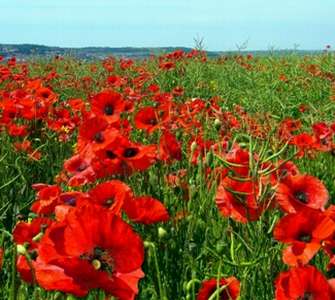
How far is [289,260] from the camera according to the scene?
1.33 metres

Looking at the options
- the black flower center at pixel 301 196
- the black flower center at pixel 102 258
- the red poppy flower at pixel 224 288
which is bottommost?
the red poppy flower at pixel 224 288

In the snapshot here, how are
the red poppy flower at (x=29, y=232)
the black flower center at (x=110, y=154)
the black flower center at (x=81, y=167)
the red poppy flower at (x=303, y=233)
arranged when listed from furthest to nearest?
1. the black flower center at (x=81, y=167)
2. the black flower center at (x=110, y=154)
3. the red poppy flower at (x=29, y=232)
4. the red poppy flower at (x=303, y=233)

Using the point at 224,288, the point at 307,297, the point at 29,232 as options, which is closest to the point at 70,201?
the point at 29,232

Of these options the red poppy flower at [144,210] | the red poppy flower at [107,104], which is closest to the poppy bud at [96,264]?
the red poppy flower at [144,210]

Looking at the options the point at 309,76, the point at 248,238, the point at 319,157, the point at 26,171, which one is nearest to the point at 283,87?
the point at 309,76

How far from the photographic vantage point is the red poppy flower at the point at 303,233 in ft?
4.27

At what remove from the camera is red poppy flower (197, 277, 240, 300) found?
4.31 feet

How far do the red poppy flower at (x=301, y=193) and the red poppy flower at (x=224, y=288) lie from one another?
229 mm

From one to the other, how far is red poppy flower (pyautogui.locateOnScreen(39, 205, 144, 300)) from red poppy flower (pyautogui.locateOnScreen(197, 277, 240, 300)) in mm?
283

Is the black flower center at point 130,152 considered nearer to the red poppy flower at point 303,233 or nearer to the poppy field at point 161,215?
the poppy field at point 161,215

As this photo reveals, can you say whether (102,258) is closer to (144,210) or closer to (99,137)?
(144,210)

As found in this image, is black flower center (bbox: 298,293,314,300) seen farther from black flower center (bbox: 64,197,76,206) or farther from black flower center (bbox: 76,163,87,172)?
black flower center (bbox: 76,163,87,172)

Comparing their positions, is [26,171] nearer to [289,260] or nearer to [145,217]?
[145,217]

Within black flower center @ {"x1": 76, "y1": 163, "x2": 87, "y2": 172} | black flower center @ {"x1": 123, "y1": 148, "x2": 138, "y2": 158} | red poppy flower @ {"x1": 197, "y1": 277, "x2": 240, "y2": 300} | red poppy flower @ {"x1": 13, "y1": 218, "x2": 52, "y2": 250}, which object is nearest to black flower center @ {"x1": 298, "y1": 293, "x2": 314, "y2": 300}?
red poppy flower @ {"x1": 197, "y1": 277, "x2": 240, "y2": 300}
